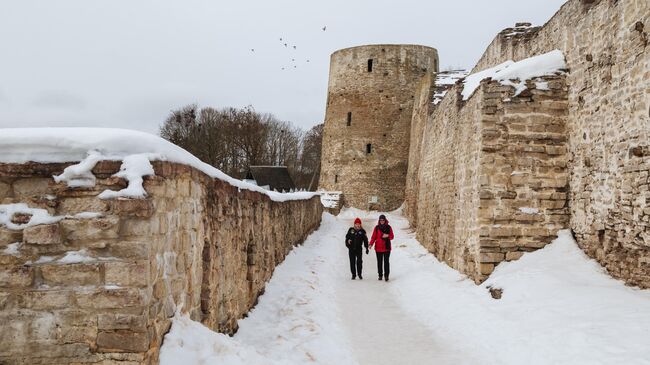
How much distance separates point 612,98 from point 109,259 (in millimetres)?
6380

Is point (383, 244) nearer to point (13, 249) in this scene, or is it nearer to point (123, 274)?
point (123, 274)

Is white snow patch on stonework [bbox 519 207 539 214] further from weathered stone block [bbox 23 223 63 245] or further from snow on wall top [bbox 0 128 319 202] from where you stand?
weathered stone block [bbox 23 223 63 245]

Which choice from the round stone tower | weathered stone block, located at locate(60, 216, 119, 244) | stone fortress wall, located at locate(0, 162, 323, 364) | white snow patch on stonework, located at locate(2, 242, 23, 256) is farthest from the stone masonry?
the round stone tower

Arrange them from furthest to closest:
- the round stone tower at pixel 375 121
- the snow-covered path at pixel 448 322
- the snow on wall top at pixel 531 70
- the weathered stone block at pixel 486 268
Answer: the round stone tower at pixel 375 121
the snow on wall top at pixel 531 70
the weathered stone block at pixel 486 268
the snow-covered path at pixel 448 322

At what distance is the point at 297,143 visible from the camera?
176 feet

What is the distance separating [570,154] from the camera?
848 centimetres

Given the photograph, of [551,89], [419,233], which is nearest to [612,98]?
[551,89]

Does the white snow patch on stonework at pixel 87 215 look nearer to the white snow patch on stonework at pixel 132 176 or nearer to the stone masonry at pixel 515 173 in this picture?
the white snow patch on stonework at pixel 132 176

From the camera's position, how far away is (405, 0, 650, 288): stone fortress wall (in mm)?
6488

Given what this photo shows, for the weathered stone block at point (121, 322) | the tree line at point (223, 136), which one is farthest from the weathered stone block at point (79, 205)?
the tree line at point (223, 136)

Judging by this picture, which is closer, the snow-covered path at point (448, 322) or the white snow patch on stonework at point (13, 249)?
the white snow patch on stonework at point (13, 249)

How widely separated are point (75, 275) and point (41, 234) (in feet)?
1.06

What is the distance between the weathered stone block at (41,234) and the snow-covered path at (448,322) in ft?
3.26

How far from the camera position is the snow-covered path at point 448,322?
481 centimetres
